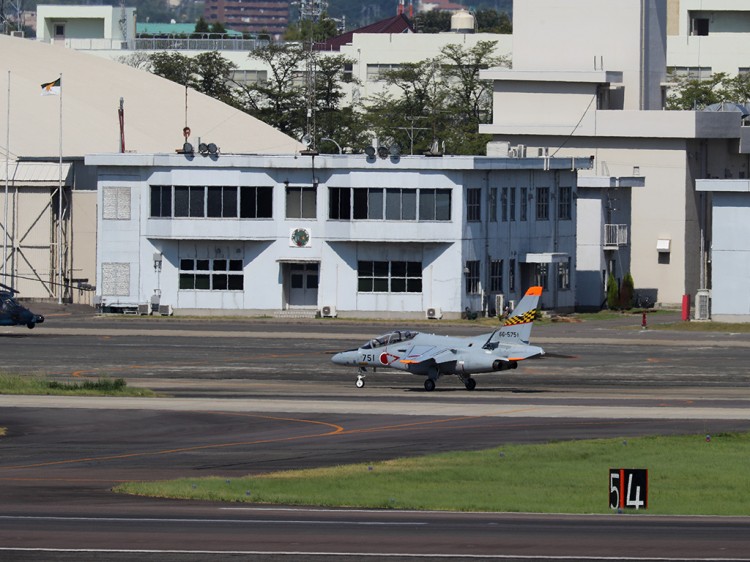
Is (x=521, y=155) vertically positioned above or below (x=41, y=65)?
below

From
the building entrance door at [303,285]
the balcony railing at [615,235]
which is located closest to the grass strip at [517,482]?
the building entrance door at [303,285]

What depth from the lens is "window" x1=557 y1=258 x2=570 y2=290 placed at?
10025 cm

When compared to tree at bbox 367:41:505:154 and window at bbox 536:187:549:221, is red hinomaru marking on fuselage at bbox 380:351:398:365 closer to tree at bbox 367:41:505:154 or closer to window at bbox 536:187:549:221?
window at bbox 536:187:549:221

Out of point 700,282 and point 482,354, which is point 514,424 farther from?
point 700,282

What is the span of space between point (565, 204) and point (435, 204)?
A: 43.2 feet

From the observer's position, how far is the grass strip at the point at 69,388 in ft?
184

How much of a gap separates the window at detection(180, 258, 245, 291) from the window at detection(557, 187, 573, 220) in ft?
69.4

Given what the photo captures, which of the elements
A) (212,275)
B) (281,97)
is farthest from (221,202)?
(281,97)

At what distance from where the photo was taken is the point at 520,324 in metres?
56.3

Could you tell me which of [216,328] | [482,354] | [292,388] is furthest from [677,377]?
[216,328]

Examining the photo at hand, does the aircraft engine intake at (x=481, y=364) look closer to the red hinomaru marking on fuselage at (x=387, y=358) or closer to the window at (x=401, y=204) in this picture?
the red hinomaru marking on fuselage at (x=387, y=358)

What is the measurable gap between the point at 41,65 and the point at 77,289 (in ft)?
111

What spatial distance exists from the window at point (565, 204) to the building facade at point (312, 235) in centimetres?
490

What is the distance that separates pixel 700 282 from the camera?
109188 mm
